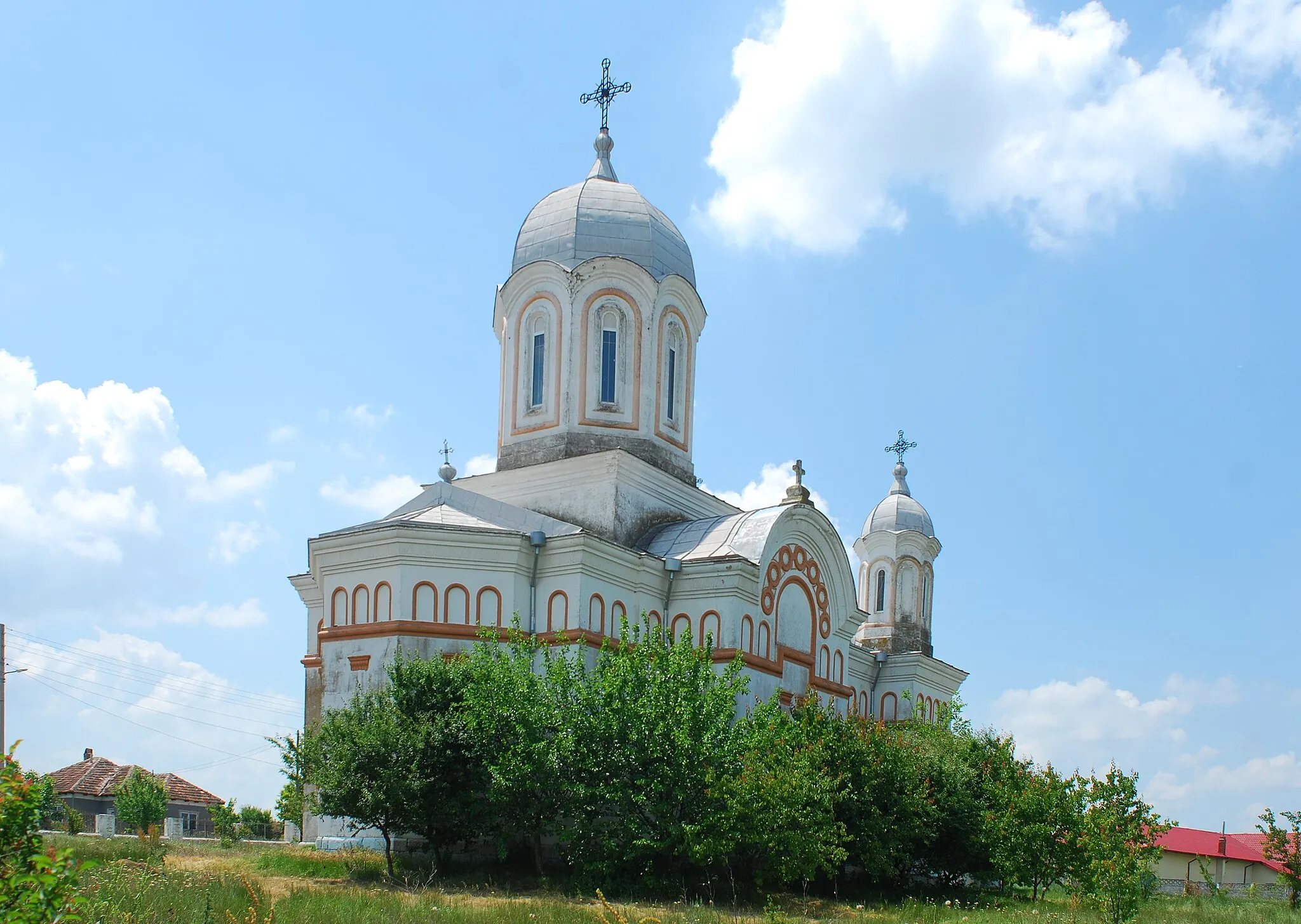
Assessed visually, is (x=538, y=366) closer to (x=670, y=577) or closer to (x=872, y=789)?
(x=670, y=577)

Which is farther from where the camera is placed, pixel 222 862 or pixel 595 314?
pixel 595 314

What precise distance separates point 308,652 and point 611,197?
10.2 m

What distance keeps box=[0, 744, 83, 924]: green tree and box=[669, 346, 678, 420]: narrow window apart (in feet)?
56.2

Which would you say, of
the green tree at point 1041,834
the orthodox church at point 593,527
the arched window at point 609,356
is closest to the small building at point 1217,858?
the orthodox church at point 593,527

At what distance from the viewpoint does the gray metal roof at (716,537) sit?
824 inches

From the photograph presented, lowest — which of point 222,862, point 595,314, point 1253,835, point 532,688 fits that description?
point 1253,835

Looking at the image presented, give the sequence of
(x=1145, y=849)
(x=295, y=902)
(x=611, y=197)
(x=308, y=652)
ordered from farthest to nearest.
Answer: (x=611, y=197) → (x=308, y=652) → (x=1145, y=849) → (x=295, y=902)

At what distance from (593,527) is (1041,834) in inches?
337

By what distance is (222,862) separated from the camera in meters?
16.5

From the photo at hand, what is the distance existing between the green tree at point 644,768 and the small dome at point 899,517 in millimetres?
17640

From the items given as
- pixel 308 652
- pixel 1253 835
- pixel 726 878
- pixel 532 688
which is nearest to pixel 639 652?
pixel 532 688

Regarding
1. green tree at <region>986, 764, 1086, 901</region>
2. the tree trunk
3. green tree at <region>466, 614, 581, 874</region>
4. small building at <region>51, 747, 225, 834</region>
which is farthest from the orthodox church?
small building at <region>51, 747, 225, 834</region>

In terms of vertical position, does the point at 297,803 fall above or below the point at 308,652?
below

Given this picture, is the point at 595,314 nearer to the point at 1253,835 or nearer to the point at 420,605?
the point at 420,605
